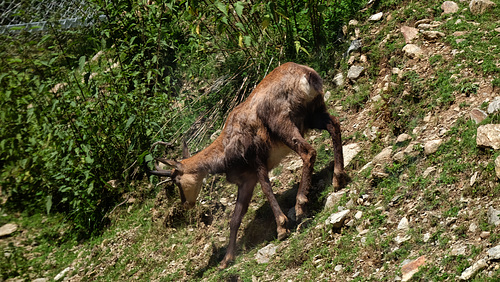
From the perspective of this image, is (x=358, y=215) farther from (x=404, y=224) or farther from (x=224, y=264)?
(x=224, y=264)

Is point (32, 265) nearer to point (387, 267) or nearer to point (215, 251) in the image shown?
point (215, 251)

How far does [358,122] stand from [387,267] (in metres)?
2.91

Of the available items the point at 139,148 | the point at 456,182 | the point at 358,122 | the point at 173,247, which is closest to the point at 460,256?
the point at 456,182

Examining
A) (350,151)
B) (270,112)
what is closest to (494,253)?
(350,151)

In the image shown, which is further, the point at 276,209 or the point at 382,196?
the point at 276,209

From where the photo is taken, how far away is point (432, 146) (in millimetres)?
5059

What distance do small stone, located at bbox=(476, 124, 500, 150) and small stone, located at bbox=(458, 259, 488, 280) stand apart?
4.38 feet

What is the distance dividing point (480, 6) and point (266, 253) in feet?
14.8

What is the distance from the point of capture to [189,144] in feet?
26.9

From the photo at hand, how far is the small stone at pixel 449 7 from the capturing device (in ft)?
23.1

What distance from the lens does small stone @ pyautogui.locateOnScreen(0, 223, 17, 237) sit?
8.74m

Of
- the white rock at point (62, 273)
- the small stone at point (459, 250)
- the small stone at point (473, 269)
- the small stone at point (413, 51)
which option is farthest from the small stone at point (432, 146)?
the white rock at point (62, 273)

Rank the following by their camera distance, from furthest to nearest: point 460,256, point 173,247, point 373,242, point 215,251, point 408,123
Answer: point 173,247
point 215,251
point 408,123
point 373,242
point 460,256

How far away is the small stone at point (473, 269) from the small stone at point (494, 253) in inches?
2.4
